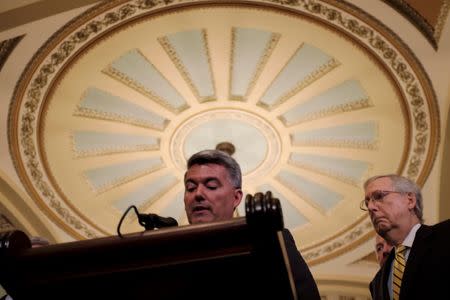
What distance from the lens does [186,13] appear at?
16.5ft

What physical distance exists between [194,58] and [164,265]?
456 centimetres

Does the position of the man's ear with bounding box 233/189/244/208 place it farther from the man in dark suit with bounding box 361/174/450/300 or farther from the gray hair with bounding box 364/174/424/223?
the gray hair with bounding box 364/174/424/223

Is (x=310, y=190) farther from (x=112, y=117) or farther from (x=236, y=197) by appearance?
(x=236, y=197)

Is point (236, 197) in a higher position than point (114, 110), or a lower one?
lower

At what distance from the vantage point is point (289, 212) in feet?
24.0

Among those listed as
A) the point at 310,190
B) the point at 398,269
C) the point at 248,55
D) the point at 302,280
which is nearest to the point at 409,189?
the point at 398,269

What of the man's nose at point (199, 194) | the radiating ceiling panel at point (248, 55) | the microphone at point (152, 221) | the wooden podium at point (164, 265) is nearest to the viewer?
the wooden podium at point (164, 265)

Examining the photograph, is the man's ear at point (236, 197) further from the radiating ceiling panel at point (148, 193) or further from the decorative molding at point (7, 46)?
the radiating ceiling panel at point (148, 193)

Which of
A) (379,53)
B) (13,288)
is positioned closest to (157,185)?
(379,53)

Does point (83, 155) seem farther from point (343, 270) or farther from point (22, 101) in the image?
point (343, 270)

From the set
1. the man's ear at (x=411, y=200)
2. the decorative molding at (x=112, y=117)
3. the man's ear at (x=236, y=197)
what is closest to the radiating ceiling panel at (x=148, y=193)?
the decorative molding at (x=112, y=117)

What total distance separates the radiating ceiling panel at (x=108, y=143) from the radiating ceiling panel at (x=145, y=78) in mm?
622

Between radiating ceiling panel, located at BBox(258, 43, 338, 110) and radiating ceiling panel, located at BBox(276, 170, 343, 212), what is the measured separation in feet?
3.90

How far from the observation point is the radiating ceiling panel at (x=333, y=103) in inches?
227
